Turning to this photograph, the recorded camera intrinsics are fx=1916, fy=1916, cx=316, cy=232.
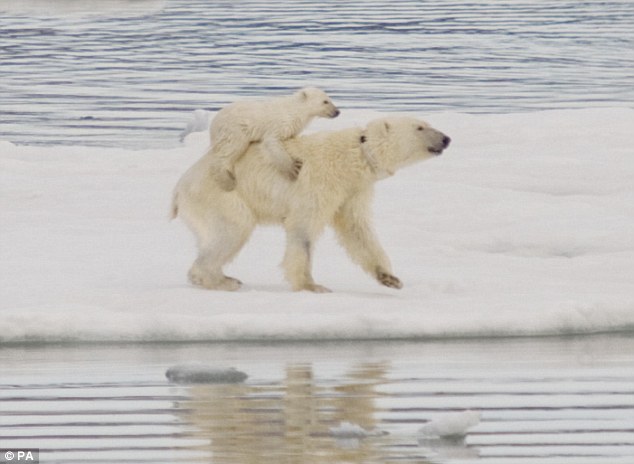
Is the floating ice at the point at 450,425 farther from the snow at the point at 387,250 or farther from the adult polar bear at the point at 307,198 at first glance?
the adult polar bear at the point at 307,198

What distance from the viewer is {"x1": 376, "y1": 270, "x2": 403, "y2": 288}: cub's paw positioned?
10227 millimetres

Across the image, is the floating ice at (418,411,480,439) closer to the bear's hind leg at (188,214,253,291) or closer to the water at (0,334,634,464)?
the water at (0,334,634,464)

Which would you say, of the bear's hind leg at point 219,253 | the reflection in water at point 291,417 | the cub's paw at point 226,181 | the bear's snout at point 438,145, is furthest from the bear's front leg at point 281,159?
the reflection in water at point 291,417

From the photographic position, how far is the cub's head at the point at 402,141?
10164 millimetres

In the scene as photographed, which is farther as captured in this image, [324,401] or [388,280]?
[388,280]

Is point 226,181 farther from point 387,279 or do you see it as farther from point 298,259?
point 387,279

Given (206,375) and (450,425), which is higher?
(206,375)

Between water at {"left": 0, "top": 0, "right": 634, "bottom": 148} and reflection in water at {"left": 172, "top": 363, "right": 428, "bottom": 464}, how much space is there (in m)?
11.1

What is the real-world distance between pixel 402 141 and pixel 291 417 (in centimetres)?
327

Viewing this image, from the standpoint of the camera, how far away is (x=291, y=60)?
31.3m

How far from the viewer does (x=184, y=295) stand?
9.81 meters

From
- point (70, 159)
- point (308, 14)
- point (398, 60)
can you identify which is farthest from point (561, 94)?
point (308, 14)

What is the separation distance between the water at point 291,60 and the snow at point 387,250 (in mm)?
4312

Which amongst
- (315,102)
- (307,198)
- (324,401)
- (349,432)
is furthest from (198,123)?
(349,432)
